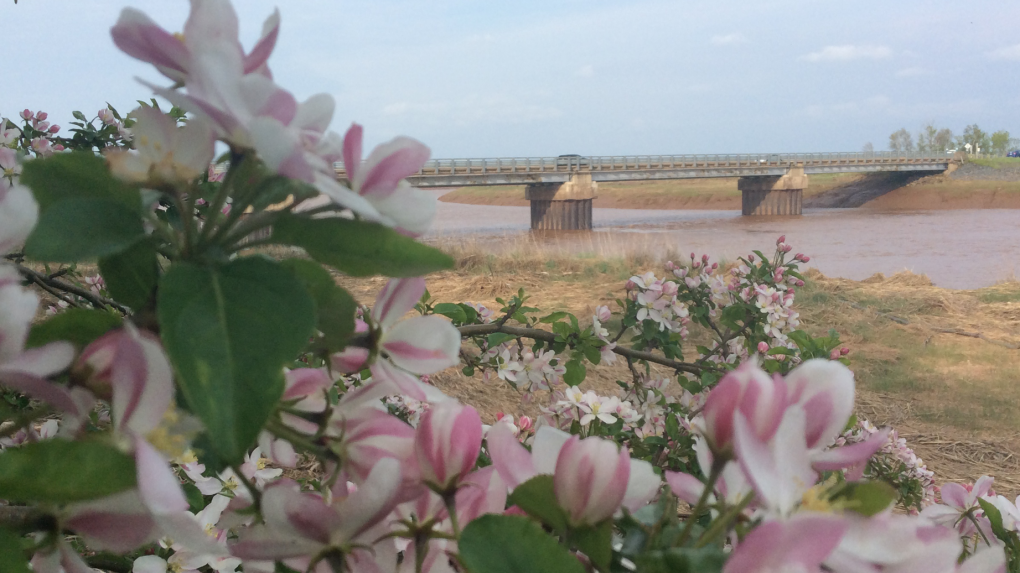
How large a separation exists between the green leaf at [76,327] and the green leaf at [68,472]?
0.35 feet

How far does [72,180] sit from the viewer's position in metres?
0.37

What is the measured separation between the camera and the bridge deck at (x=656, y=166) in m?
26.2

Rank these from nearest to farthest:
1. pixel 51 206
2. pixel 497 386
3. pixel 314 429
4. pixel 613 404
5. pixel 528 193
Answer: pixel 51 206, pixel 314 429, pixel 613 404, pixel 497 386, pixel 528 193

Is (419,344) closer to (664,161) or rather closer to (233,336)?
(233,336)

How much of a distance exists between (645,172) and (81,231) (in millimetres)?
31198

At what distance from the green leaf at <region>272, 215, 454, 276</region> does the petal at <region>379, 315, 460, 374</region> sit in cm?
11

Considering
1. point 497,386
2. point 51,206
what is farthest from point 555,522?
point 497,386

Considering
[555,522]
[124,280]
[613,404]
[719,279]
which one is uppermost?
[124,280]

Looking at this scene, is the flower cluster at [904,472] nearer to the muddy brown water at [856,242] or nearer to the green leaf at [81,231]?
the green leaf at [81,231]

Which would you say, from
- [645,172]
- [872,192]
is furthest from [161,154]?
[872,192]

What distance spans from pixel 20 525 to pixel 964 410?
216 inches

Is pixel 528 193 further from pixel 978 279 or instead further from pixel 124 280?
pixel 124 280

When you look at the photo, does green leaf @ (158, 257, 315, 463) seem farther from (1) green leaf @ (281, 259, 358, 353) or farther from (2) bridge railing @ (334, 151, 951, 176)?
(2) bridge railing @ (334, 151, 951, 176)

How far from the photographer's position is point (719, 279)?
93.4 inches
